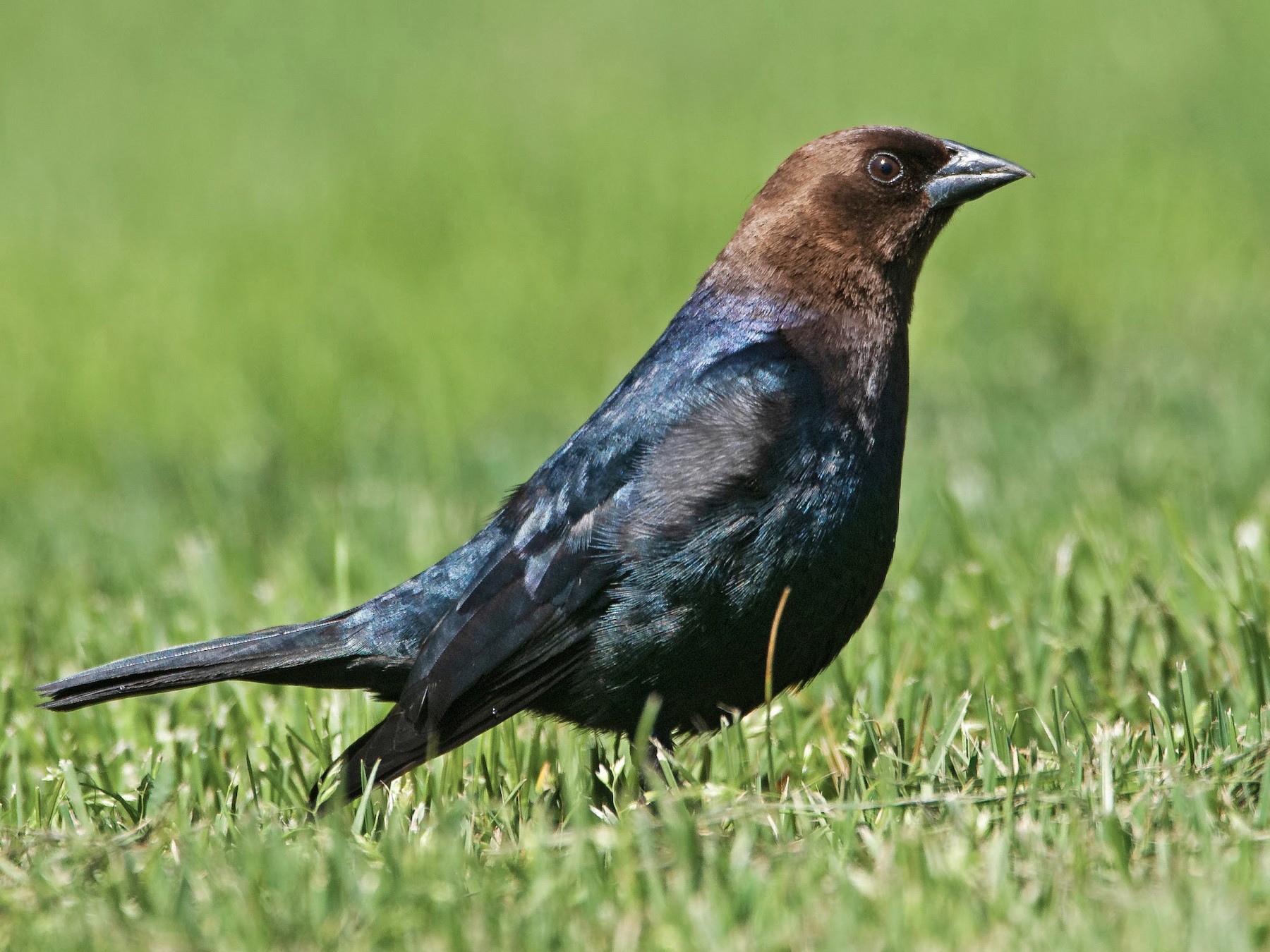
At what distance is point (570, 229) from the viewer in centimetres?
874

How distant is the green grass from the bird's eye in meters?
0.94

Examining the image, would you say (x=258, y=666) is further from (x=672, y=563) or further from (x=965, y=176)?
(x=965, y=176)

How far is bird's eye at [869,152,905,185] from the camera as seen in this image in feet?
12.2

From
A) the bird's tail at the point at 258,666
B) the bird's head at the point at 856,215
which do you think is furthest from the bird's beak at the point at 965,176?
the bird's tail at the point at 258,666

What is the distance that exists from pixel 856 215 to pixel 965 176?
30 centimetres

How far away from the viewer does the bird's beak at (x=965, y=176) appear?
147 inches

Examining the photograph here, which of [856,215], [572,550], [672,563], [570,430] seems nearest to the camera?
[672,563]

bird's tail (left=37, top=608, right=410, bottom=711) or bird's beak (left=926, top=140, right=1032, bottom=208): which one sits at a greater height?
bird's beak (left=926, top=140, right=1032, bottom=208)

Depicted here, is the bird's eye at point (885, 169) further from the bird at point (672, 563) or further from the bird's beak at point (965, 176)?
the bird at point (672, 563)

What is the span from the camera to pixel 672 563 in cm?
315

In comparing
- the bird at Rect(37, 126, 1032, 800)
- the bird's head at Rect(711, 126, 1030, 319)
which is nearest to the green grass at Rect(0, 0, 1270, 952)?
the bird at Rect(37, 126, 1032, 800)

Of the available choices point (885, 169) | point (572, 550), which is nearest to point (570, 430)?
point (885, 169)

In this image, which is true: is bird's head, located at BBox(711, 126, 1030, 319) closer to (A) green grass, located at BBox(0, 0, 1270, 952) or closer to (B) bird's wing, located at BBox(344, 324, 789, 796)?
(B) bird's wing, located at BBox(344, 324, 789, 796)

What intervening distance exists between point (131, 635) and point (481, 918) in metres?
2.24
